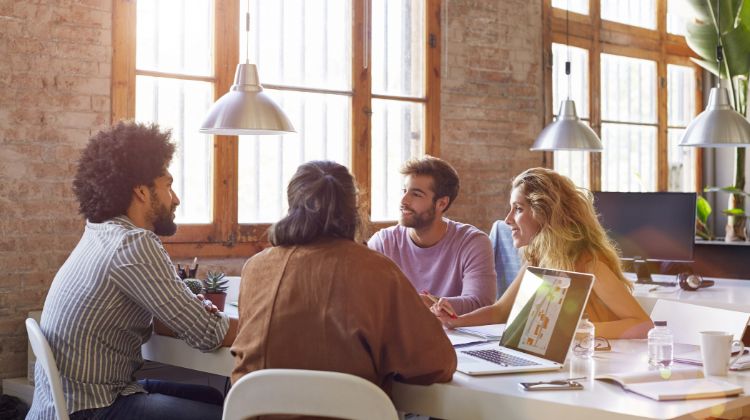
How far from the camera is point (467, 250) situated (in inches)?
160

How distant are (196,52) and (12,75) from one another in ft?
3.47

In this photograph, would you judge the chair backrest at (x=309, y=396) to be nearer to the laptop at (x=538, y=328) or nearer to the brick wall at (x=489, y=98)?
the laptop at (x=538, y=328)

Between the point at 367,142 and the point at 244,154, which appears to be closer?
the point at 244,154

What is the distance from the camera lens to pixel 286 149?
541cm

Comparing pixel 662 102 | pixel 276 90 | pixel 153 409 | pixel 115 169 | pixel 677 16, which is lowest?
pixel 153 409

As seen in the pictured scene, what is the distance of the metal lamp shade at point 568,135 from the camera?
5504 millimetres

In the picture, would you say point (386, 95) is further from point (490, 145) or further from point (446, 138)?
point (490, 145)

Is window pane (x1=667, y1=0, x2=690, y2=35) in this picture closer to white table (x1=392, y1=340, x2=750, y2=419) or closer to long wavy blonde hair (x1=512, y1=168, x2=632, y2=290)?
long wavy blonde hair (x1=512, y1=168, x2=632, y2=290)

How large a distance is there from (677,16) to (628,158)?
142 centimetres

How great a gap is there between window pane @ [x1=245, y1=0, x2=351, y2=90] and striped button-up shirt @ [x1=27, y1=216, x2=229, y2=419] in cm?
251

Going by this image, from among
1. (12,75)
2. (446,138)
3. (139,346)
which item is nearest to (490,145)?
(446,138)

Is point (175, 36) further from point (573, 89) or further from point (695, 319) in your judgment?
point (573, 89)

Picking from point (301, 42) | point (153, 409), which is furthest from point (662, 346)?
point (301, 42)

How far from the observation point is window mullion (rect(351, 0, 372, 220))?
18.7 ft
